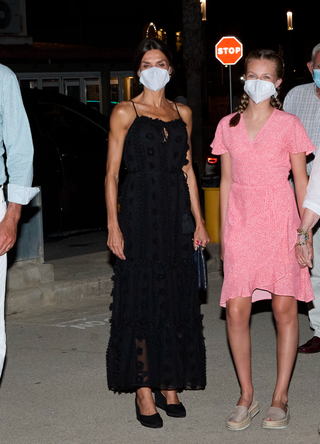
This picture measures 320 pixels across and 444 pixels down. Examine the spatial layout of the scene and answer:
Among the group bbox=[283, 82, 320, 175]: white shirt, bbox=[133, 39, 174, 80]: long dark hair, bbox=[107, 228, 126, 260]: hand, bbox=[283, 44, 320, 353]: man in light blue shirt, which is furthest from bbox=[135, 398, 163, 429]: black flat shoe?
bbox=[283, 82, 320, 175]: white shirt

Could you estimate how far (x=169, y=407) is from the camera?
13.9 ft

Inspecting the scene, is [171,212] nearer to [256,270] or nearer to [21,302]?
[256,270]

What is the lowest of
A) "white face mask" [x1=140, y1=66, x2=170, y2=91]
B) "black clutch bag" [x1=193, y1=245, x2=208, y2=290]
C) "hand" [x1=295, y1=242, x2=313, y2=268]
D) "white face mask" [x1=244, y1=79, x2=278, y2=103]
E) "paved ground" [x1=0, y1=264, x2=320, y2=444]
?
"paved ground" [x1=0, y1=264, x2=320, y2=444]

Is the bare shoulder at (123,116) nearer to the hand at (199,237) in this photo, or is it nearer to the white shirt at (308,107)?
the hand at (199,237)

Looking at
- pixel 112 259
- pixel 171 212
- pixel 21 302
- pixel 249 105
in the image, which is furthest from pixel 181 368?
pixel 112 259

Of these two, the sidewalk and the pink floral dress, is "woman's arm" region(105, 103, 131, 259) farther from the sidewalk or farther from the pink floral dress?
the sidewalk

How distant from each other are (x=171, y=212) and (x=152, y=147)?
16.1 inches

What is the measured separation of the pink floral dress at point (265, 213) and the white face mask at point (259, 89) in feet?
0.39

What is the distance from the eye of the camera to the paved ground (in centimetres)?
390

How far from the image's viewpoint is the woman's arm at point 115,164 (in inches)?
A: 161

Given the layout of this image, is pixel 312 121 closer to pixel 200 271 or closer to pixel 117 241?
pixel 200 271

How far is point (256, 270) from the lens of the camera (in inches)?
156

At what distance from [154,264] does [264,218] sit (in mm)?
719

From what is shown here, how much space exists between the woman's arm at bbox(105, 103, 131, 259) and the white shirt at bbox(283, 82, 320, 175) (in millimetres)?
1733
